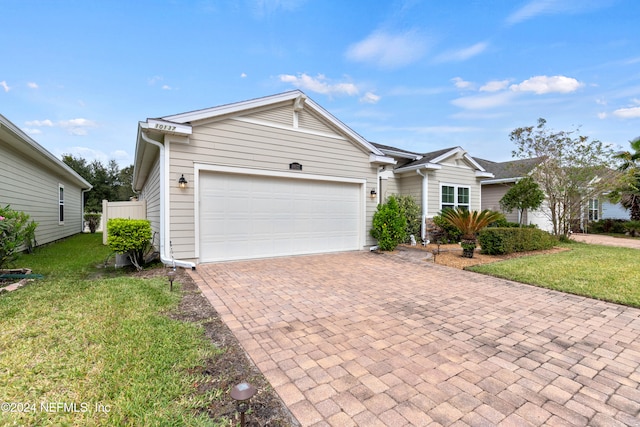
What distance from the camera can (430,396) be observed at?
217cm

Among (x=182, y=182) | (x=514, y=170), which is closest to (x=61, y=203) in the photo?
(x=182, y=182)

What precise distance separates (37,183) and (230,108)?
357 inches

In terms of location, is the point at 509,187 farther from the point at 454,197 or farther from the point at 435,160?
the point at 435,160

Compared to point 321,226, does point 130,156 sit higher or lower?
higher

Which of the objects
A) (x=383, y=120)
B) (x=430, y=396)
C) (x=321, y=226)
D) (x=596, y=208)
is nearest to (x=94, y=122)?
(x=383, y=120)

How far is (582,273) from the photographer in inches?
247

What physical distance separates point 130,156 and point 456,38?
35.8m

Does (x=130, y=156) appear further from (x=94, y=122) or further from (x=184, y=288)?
(x=184, y=288)

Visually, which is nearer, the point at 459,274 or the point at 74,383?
the point at 74,383

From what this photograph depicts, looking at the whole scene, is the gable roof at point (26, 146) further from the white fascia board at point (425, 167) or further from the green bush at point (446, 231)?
the green bush at point (446, 231)

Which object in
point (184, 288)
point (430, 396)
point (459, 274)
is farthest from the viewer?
point (459, 274)

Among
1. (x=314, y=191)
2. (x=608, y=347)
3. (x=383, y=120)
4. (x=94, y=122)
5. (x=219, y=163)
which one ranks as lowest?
(x=608, y=347)

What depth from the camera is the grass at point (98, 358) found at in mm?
1913

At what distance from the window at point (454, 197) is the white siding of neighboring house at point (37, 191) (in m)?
14.4
